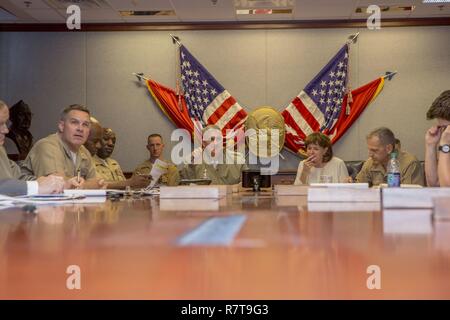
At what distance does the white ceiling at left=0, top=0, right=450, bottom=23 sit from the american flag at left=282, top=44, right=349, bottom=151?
62cm

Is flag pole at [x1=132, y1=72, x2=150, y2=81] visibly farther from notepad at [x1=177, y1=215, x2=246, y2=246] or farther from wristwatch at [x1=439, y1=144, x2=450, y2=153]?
notepad at [x1=177, y1=215, x2=246, y2=246]

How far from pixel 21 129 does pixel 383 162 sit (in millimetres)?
4314

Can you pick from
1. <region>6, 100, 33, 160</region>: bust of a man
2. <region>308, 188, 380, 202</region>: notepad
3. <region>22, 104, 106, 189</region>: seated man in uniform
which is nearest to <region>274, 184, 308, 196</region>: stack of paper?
<region>308, 188, 380, 202</region>: notepad

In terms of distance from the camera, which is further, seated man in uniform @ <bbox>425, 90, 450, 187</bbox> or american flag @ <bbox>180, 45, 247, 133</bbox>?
american flag @ <bbox>180, 45, 247, 133</bbox>

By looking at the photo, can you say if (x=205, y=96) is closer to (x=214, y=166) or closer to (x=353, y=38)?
(x=214, y=166)

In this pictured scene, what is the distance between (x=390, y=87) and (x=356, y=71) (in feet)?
1.53

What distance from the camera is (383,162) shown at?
404 cm

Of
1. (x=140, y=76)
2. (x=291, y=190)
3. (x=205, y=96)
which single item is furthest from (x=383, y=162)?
(x=140, y=76)

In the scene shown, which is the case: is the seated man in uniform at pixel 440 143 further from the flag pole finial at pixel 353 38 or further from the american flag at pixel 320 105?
the flag pole finial at pixel 353 38

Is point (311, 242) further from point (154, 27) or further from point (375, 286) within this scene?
point (154, 27)

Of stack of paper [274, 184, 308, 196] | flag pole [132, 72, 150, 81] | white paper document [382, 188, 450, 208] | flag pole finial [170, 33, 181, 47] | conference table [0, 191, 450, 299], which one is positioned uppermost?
flag pole finial [170, 33, 181, 47]

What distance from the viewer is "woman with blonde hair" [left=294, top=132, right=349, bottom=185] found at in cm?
436

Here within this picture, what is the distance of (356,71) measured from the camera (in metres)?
6.48
